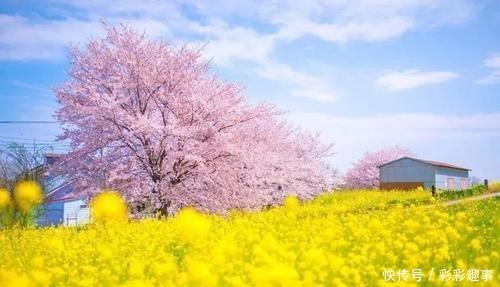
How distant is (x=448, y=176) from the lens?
142 ft

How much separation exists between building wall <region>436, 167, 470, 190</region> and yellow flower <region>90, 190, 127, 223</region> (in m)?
31.1

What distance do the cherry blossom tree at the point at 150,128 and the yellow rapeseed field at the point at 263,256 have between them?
A: 11.3 feet

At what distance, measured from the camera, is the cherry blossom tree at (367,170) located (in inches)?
2026

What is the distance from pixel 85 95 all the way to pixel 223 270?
11.6m

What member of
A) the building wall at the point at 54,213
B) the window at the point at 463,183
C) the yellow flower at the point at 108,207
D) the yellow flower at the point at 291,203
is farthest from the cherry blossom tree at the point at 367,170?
the yellow flower at the point at 108,207

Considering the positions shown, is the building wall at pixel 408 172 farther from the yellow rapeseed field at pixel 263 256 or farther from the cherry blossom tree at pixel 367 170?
the yellow rapeseed field at pixel 263 256

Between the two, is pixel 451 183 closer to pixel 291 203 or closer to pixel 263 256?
pixel 291 203

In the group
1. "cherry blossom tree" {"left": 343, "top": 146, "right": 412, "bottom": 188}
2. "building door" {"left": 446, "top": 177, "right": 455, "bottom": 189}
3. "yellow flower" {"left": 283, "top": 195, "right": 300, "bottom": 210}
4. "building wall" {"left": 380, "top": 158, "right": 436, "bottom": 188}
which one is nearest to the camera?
"yellow flower" {"left": 283, "top": 195, "right": 300, "bottom": 210}

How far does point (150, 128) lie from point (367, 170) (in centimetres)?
3981

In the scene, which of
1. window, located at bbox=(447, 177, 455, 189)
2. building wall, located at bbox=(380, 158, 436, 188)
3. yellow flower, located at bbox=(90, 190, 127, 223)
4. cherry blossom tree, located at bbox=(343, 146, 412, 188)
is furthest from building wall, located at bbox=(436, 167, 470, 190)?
yellow flower, located at bbox=(90, 190, 127, 223)

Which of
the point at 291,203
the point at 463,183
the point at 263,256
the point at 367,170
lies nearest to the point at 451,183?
the point at 463,183

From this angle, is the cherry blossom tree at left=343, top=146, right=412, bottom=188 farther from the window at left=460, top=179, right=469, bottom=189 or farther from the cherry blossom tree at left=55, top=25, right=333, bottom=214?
the cherry blossom tree at left=55, top=25, right=333, bottom=214

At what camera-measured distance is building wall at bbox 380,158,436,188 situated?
40947mm

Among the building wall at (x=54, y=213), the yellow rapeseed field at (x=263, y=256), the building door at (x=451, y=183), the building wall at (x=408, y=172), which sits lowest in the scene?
the building wall at (x=54, y=213)
